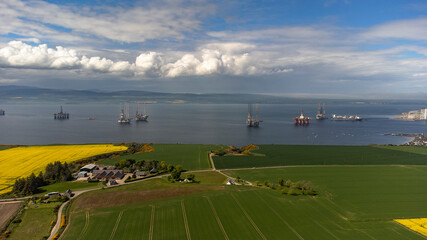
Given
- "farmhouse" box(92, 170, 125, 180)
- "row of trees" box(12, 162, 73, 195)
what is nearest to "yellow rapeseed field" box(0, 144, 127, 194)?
"row of trees" box(12, 162, 73, 195)

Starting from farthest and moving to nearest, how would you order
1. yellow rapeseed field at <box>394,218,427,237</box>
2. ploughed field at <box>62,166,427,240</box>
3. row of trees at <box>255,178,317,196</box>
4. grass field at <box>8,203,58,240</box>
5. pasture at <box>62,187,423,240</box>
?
row of trees at <box>255,178,317,196</box> → yellow rapeseed field at <box>394,218,427,237</box> → ploughed field at <box>62,166,427,240</box> → pasture at <box>62,187,423,240</box> → grass field at <box>8,203,58,240</box>

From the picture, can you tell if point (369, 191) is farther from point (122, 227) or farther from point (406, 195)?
point (122, 227)

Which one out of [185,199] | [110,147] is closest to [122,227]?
[185,199]

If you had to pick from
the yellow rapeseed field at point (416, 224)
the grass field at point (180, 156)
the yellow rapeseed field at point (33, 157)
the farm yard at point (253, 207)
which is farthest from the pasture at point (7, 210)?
the yellow rapeseed field at point (416, 224)

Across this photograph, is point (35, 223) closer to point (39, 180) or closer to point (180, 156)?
point (39, 180)

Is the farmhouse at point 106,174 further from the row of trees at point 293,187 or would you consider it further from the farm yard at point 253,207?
the row of trees at point 293,187

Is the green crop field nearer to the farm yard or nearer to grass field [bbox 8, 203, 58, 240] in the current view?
the farm yard

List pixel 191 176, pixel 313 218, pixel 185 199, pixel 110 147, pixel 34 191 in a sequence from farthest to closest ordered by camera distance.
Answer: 1. pixel 110 147
2. pixel 191 176
3. pixel 34 191
4. pixel 185 199
5. pixel 313 218
